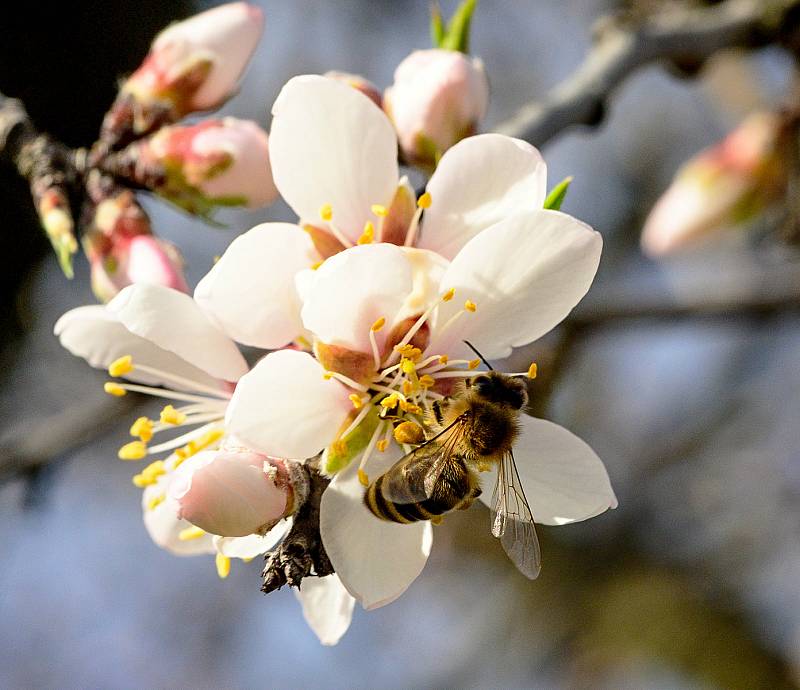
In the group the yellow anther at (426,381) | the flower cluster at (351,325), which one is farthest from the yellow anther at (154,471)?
the yellow anther at (426,381)

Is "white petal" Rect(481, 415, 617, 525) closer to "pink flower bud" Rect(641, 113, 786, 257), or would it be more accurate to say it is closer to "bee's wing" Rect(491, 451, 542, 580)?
"bee's wing" Rect(491, 451, 542, 580)

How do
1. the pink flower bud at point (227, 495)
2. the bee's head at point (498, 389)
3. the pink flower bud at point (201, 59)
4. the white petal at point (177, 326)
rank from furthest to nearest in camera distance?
1. the pink flower bud at point (201, 59)
2. the bee's head at point (498, 389)
3. the white petal at point (177, 326)
4. the pink flower bud at point (227, 495)

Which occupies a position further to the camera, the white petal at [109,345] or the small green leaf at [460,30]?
the small green leaf at [460,30]

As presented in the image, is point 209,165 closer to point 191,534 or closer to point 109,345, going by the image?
point 109,345

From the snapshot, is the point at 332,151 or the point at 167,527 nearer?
the point at 332,151

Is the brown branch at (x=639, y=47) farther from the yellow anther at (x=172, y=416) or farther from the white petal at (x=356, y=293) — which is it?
the yellow anther at (x=172, y=416)

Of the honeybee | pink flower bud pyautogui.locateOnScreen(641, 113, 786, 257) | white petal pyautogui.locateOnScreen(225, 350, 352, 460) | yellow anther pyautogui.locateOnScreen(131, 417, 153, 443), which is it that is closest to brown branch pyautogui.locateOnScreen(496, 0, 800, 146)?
pink flower bud pyautogui.locateOnScreen(641, 113, 786, 257)

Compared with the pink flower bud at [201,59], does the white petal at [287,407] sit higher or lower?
lower

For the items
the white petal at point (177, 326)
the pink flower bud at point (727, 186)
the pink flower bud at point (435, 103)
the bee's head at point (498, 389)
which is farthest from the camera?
the pink flower bud at point (727, 186)

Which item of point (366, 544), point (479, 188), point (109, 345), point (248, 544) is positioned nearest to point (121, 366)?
point (109, 345)
